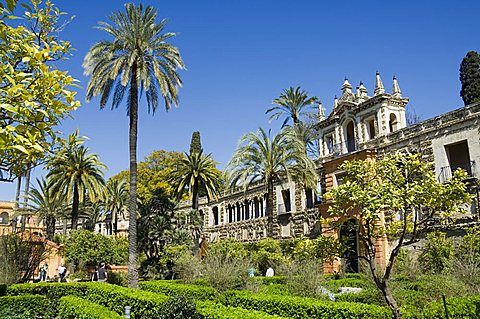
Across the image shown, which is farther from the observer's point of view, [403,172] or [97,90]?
[97,90]

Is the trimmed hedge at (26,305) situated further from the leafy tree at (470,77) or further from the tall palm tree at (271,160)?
the leafy tree at (470,77)

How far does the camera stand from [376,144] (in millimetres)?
26234

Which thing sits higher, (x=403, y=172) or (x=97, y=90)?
(x=97, y=90)

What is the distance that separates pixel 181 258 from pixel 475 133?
16.9 m

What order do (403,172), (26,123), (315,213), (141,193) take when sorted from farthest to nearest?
(141,193)
(315,213)
(403,172)
(26,123)

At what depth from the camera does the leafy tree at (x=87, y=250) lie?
3150 centimetres

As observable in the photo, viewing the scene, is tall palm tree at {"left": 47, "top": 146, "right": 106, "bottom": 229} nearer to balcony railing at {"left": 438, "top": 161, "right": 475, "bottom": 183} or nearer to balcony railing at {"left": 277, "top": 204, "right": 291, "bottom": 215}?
balcony railing at {"left": 277, "top": 204, "right": 291, "bottom": 215}

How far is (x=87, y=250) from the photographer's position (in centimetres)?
3189

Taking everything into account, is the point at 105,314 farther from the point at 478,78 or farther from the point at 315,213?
the point at 478,78

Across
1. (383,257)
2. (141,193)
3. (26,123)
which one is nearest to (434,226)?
(383,257)

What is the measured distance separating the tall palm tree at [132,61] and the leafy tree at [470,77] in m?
23.3

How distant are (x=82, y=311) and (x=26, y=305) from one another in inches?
257

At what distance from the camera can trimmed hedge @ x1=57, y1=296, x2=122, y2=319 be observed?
10587 millimetres

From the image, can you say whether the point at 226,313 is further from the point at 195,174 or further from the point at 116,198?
the point at 116,198
